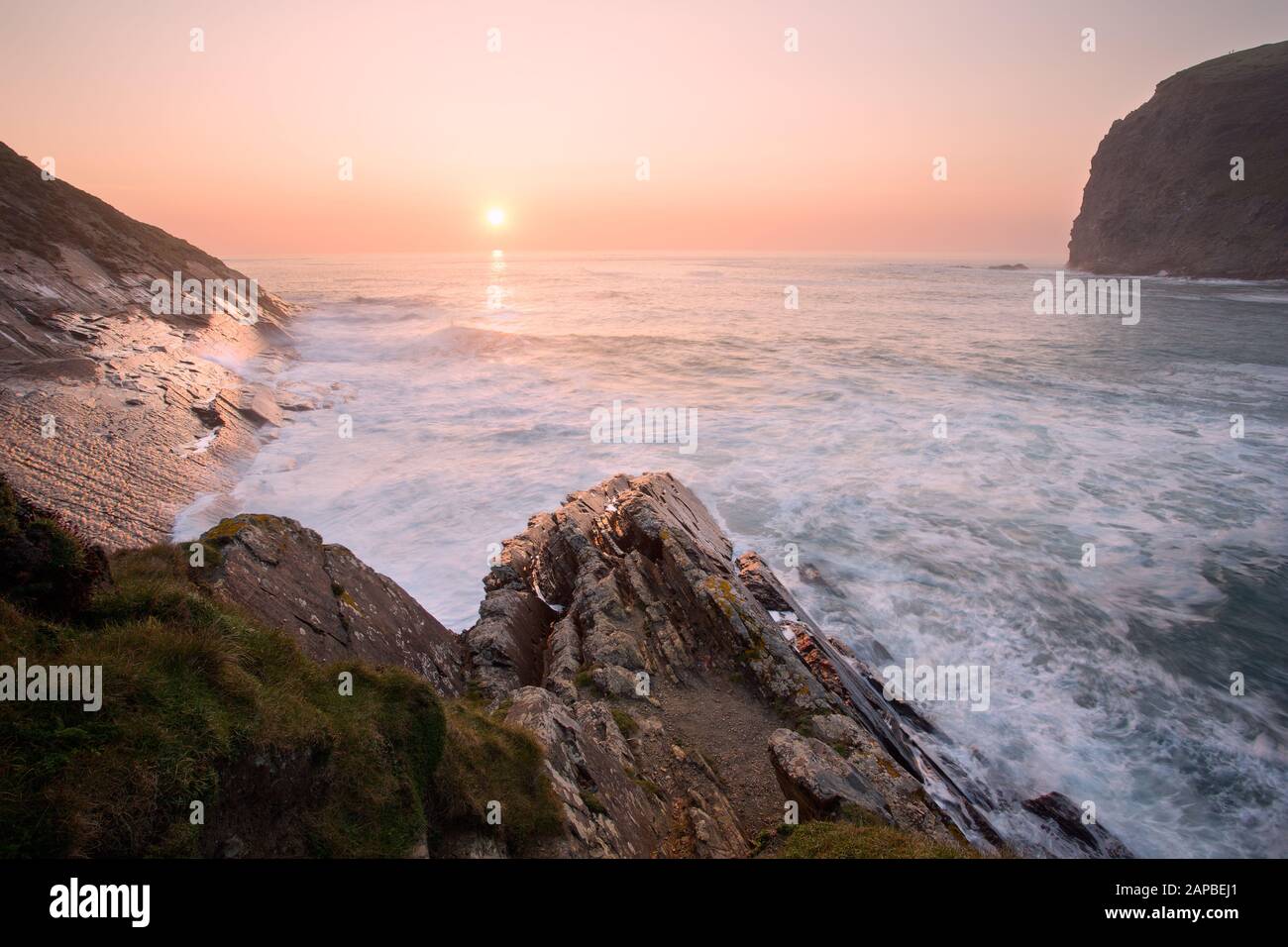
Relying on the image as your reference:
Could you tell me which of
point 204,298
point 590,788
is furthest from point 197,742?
point 204,298

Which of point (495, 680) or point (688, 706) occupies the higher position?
point (495, 680)

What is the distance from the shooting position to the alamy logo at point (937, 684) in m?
12.0

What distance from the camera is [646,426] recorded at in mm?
29234

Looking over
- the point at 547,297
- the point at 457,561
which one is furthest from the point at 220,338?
the point at 547,297

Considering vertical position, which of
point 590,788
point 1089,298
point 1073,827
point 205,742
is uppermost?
point 1089,298

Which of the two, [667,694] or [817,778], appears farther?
[667,694]

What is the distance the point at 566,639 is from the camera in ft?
Result: 36.4

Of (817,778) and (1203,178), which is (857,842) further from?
(1203,178)

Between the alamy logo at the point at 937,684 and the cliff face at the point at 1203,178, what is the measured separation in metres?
120

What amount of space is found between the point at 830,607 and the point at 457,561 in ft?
33.6

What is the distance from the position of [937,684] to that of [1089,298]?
337 ft

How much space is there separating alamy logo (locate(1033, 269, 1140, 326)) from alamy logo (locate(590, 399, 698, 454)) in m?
50.2

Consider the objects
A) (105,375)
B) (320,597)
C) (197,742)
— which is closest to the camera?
(197,742)
